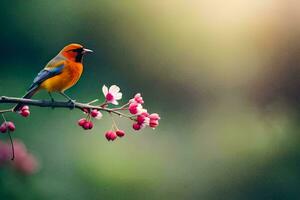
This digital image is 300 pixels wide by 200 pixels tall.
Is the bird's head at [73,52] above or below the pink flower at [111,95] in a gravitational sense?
above

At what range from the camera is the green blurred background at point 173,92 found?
559 centimetres

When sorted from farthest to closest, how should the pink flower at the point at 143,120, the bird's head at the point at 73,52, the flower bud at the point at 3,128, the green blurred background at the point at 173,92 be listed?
the green blurred background at the point at 173,92
the bird's head at the point at 73,52
the pink flower at the point at 143,120
the flower bud at the point at 3,128

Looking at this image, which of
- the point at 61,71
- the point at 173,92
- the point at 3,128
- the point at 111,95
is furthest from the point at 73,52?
the point at 173,92

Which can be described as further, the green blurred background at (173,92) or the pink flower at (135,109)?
the green blurred background at (173,92)

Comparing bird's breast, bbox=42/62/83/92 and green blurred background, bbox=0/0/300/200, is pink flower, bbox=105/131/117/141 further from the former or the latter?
green blurred background, bbox=0/0/300/200

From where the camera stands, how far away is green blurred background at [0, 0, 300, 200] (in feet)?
18.3

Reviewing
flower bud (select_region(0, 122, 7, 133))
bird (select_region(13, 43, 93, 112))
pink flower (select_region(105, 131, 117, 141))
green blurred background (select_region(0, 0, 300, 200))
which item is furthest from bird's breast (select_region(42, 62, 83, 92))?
green blurred background (select_region(0, 0, 300, 200))

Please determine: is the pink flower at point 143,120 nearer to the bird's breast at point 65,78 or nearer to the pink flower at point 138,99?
the pink flower at point 138,99

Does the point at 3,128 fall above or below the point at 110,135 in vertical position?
below

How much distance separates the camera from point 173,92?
7.29 metres

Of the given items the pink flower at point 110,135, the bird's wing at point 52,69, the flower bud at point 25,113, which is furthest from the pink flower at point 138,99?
the bird's wing at point 52,69

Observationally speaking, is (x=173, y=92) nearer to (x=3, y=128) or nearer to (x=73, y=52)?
(x=73, y=52)

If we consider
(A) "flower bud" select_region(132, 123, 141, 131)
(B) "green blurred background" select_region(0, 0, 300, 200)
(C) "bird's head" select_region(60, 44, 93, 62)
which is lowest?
(A) "flower bud" select_region(132, 123, 141, 131)

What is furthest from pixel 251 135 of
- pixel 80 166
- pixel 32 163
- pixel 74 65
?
pixel 74 65
